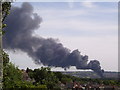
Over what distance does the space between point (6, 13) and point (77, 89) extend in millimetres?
114896

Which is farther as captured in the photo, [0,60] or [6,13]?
[6,13]

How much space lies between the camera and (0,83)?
9148 millimetres

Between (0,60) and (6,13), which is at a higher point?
(6,13)

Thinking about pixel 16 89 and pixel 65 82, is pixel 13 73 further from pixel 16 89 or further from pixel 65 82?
pixel 65 82

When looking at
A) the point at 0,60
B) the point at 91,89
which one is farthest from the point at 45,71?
the point at 0,60

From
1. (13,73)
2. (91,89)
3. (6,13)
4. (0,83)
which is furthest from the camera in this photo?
(91,89)

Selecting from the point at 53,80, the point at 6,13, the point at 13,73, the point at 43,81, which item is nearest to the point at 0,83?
the point at 6,13

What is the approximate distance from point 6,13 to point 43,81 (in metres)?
111

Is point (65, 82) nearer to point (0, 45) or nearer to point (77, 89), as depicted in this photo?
point (77, 89)

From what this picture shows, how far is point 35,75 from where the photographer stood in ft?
444

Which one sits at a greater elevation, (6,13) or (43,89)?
(6,13)

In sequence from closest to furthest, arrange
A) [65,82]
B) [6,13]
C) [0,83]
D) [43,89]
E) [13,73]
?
[0,83] → [6,13] → [43,89] → [13,73] → [65,82]

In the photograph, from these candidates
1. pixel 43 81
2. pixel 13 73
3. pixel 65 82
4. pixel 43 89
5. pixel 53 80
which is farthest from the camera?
pixel 65 82

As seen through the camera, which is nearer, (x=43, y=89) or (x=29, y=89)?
(x=29, y=89)
